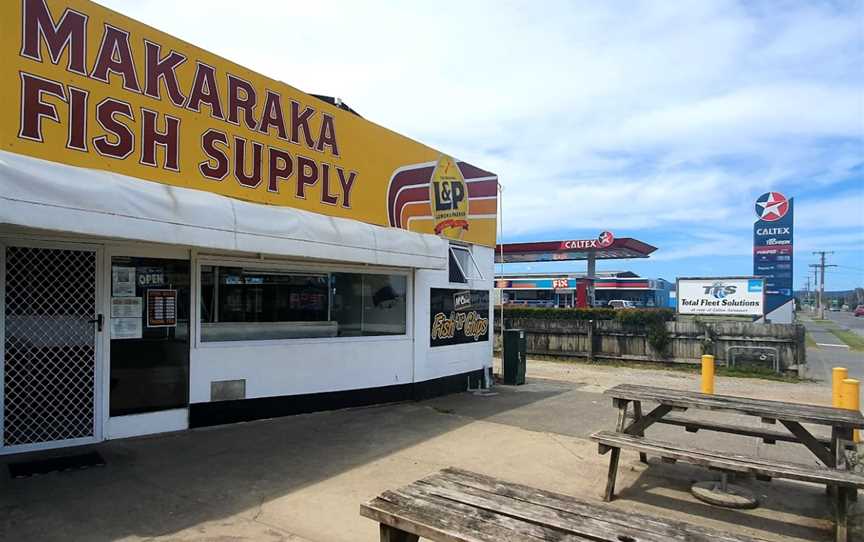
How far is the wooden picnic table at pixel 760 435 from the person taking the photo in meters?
4.04

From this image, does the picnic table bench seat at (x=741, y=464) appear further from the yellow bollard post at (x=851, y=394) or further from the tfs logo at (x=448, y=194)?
the tfs logo at (x=448, y=194)

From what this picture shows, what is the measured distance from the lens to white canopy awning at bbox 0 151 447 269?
3.97 meters

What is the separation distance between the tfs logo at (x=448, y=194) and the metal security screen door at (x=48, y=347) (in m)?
5.42

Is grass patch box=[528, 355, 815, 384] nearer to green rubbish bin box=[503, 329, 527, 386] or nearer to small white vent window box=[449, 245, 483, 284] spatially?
green rubbish bin box=[503, 329, 527, 386]

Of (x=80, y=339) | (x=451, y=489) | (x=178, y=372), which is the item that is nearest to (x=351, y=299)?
(x=178, y=372)

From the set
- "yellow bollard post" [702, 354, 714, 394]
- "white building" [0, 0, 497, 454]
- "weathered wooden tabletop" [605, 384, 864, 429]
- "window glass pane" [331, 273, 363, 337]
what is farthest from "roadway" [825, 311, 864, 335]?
"white building" [0, 0, 497, 454]

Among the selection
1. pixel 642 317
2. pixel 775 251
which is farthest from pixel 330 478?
pixel 775 251

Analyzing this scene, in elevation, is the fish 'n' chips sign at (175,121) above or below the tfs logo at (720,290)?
above

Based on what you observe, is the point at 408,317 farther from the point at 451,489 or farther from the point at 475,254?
the point at 451,489

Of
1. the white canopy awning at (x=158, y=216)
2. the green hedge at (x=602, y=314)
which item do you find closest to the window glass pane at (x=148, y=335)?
the white canopy awning at (x=158, y=216)

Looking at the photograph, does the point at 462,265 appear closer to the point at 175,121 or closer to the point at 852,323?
the point at 175,121

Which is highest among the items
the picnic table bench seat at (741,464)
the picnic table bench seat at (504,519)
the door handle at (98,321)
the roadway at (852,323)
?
the door handle at (98,321)

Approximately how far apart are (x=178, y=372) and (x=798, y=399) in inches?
397

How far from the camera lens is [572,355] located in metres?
15.9
